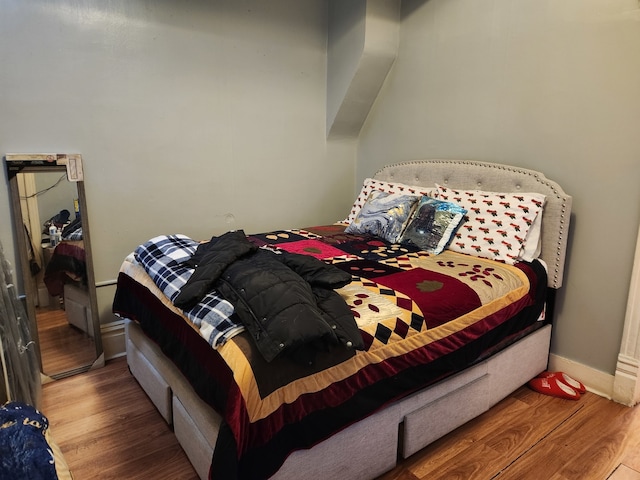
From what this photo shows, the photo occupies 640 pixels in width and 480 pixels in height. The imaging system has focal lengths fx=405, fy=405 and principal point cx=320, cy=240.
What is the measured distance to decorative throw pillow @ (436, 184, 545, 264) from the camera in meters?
2.17

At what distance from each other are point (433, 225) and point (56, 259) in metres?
2.19

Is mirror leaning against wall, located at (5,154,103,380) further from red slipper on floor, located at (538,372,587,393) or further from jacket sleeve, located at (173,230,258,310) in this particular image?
red slipper on floor, located at (538,372,587,393)

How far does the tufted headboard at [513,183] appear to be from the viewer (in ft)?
7.11

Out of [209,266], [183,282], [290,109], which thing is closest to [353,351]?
[209,266]

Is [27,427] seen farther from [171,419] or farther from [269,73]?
[269,73]

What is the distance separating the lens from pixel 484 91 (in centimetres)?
256

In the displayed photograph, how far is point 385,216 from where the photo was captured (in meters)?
2.57

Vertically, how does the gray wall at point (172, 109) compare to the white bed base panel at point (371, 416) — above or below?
above

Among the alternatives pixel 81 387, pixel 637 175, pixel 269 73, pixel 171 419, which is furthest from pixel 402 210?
pixel 81 387

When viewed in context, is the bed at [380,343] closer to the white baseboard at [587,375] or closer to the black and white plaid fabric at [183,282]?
the black and white plaid fabric at [183,282]

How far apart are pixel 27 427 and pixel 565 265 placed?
8.24 feet

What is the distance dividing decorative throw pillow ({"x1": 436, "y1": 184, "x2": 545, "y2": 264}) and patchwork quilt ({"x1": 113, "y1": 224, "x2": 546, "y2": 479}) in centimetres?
8

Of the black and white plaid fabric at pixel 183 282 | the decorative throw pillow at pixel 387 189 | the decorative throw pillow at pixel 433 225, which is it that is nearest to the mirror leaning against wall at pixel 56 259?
the black and white plaid fabric at pixel 183 282

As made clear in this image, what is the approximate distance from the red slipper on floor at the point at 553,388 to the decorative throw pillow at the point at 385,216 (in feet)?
3.58
